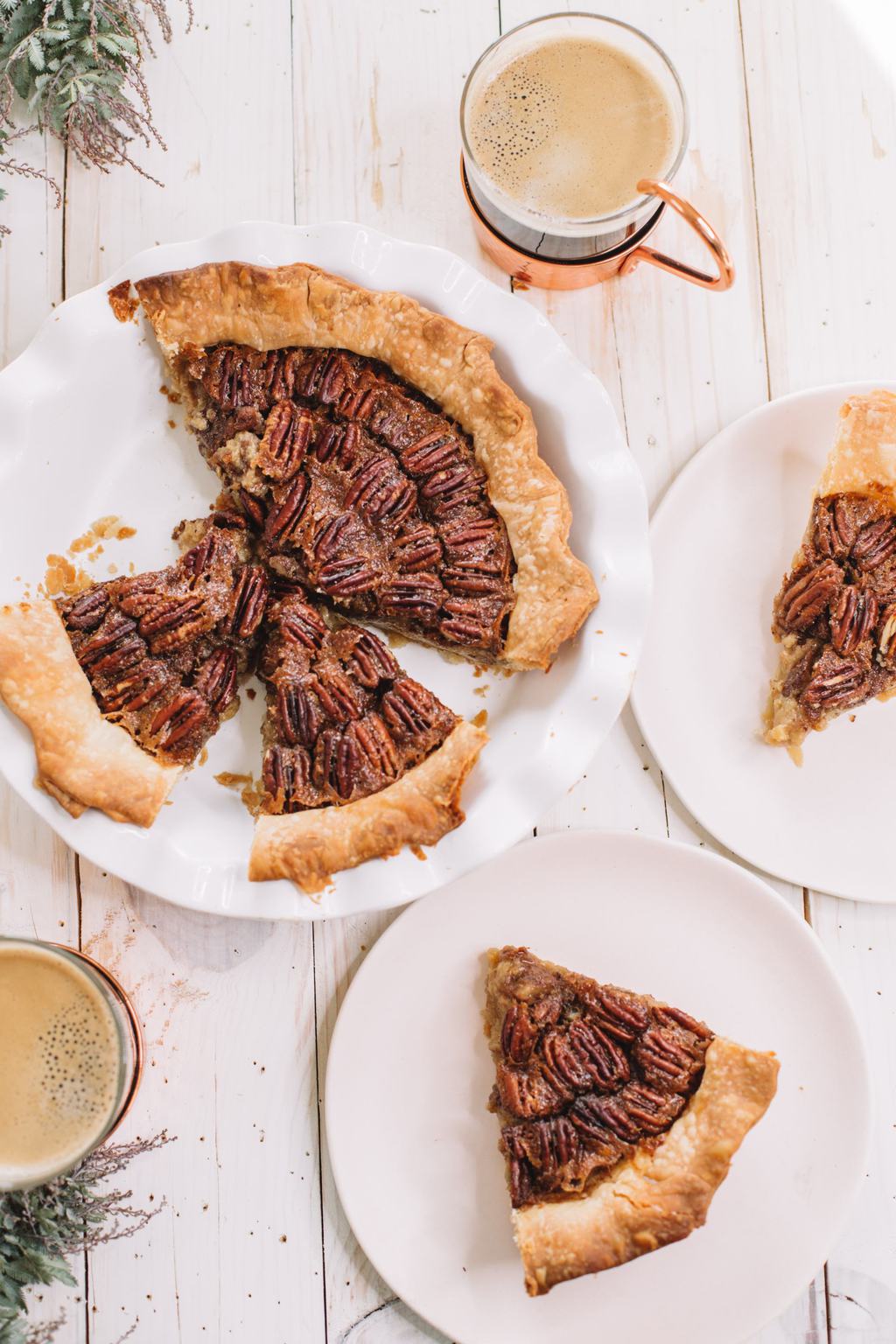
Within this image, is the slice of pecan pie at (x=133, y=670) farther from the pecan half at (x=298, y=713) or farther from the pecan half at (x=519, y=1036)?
the pecan half at (x=519, y=1036)

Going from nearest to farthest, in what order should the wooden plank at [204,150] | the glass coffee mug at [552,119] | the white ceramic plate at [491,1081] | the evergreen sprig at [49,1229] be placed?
the glass coffee mug at [552,119], the evergreen sprig at [49,1229], the white ceramic plate at [491,1081], the wooden plank at [204,150]

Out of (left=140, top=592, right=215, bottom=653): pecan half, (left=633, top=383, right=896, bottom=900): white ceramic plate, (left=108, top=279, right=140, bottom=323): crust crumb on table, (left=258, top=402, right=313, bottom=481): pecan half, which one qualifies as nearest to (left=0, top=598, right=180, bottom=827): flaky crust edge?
(left=140, top=592, right=215, bottom=653): pecan half

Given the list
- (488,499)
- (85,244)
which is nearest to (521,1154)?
(488,499)

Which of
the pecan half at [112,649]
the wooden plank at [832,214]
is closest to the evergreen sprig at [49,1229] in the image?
the pecan half at [112,649]

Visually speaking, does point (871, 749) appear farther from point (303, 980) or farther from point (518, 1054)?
point (303, 980)

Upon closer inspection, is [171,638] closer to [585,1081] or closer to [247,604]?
[247,604]

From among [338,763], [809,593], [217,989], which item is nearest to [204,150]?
[338,763]
